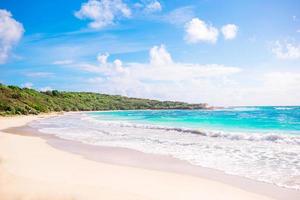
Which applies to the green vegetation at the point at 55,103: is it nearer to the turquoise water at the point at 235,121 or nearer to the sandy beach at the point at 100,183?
the turquoise water at the point at 235,121

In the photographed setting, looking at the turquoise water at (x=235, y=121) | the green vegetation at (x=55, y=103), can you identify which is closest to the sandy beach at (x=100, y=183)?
the turquoise water at (x=235, y=121)

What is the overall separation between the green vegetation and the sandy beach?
145ft

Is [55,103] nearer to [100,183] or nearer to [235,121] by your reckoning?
[235,121]

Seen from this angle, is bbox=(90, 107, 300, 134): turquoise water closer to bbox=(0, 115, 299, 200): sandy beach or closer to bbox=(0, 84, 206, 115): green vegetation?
bbox=(0, 84, 206, 115): green vegetation

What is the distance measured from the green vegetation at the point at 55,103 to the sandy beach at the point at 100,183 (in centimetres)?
4425

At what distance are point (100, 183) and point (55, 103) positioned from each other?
273 ft

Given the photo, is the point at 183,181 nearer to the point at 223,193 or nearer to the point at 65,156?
the point at 223,193

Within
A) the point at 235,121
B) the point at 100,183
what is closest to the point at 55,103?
the point at 235,121

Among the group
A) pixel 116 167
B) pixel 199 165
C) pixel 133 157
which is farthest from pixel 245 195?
pixel 133 157

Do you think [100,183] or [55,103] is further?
[55,103]

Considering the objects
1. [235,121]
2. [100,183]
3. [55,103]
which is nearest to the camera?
[100,183]

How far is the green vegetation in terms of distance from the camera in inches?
2271

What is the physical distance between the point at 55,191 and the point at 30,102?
64.1 m

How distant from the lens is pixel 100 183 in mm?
7484
